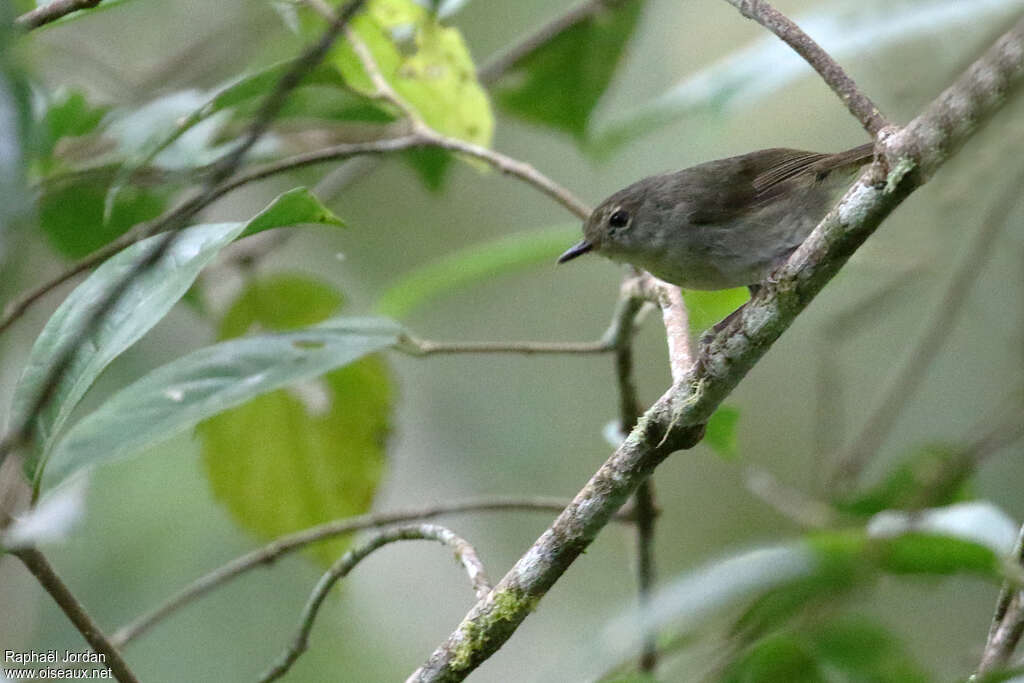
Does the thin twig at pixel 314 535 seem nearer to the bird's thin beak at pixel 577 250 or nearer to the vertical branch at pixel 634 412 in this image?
the vertical branch at pixel 634 412

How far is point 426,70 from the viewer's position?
10.5 ft

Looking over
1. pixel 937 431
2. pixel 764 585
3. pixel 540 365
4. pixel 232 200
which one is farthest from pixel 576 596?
pixel 764 585

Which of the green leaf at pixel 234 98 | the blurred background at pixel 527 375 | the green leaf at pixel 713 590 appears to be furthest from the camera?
the blurred background at pixel 527 375

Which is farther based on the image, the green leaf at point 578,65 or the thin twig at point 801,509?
the green leaf at point 578,65

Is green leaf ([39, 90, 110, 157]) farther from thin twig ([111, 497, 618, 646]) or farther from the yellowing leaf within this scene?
thin twig ([111, 497, 618, 646])

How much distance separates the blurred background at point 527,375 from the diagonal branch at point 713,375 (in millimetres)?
1655

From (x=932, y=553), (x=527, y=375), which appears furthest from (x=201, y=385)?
(x=527, y=375)

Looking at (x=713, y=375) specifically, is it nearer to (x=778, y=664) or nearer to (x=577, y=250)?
(x=778, y=664)

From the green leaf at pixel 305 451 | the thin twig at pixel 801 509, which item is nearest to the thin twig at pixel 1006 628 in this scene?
the thin twig at pixel 801 509

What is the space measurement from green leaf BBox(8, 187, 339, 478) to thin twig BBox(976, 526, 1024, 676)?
1409 millimetres

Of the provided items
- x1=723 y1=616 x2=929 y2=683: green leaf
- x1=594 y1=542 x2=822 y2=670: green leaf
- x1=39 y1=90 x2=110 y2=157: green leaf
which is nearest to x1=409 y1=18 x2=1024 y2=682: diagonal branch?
x1=723 y1=616 x2=929 y2=683: green leaf

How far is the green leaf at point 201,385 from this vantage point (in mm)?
2029

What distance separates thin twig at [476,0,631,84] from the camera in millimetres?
4027

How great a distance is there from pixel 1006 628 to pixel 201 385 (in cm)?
172
